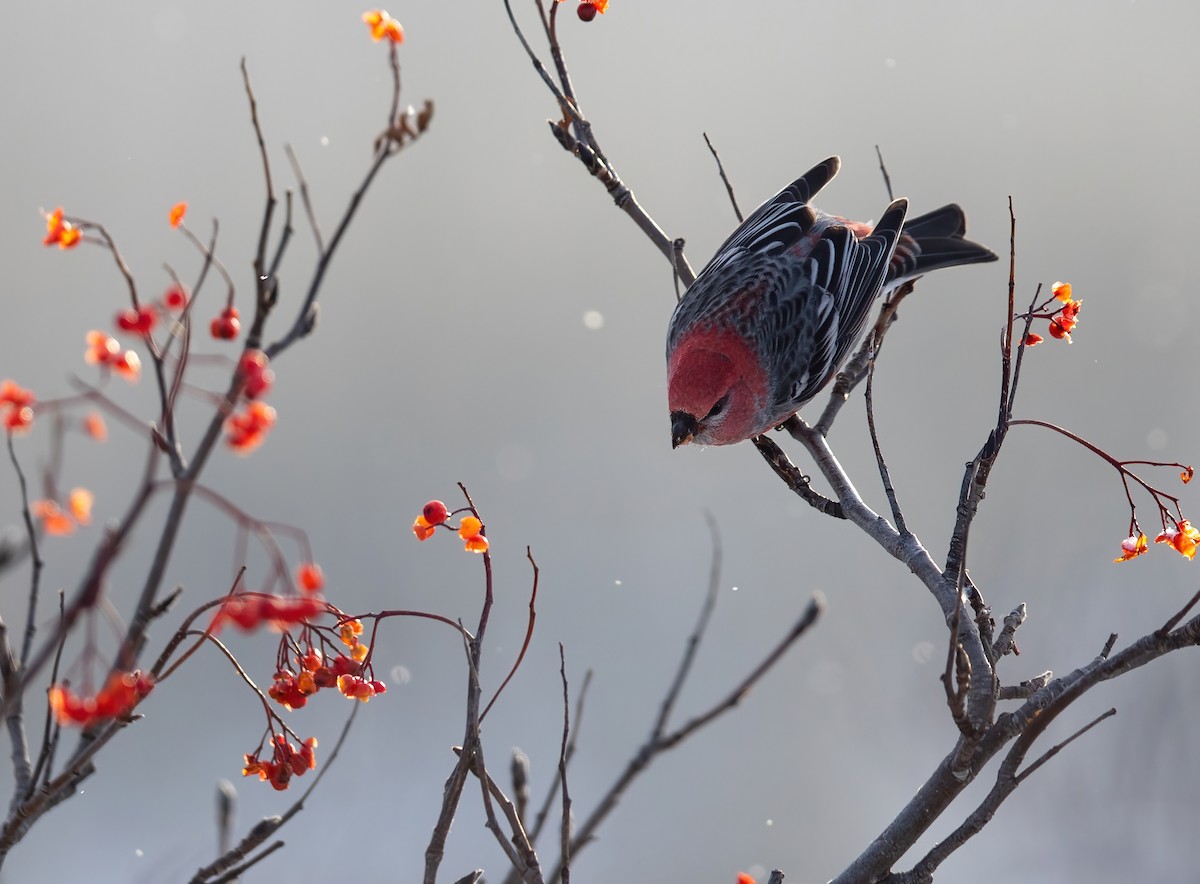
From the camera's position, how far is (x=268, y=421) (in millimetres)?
1258

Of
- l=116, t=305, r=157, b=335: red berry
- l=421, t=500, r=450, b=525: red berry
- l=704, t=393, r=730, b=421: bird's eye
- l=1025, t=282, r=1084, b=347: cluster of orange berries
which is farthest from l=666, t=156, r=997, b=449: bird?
l=116, t=305, r=157, b=335: red berry

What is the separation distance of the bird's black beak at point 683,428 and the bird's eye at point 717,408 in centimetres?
6

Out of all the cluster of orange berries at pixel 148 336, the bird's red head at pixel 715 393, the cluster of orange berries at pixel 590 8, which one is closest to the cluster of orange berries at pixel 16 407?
the cluster of orange berries at pixel 148 336

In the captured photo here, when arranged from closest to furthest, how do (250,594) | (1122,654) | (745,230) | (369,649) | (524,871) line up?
(250,594), (524,871), (1122,654), (369,649), (745,230)

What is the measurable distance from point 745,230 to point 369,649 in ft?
12.6

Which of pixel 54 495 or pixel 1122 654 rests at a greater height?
pixel 1122 654

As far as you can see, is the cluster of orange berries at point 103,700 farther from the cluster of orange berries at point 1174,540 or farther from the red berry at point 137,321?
the cluster of orange berries at point 1174,540

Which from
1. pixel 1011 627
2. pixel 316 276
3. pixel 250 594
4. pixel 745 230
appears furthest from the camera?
pixel 745 230

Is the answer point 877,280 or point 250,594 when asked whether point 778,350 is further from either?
point 250,594

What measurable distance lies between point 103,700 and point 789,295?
4.33 m

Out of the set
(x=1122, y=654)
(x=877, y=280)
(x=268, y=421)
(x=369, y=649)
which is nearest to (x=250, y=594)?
(x=268, y=421)

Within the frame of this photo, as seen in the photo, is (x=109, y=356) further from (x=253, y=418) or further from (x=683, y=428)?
(x=683, y=428)

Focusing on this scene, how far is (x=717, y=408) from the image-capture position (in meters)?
4.45

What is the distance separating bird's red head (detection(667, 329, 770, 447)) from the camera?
14.4ft
